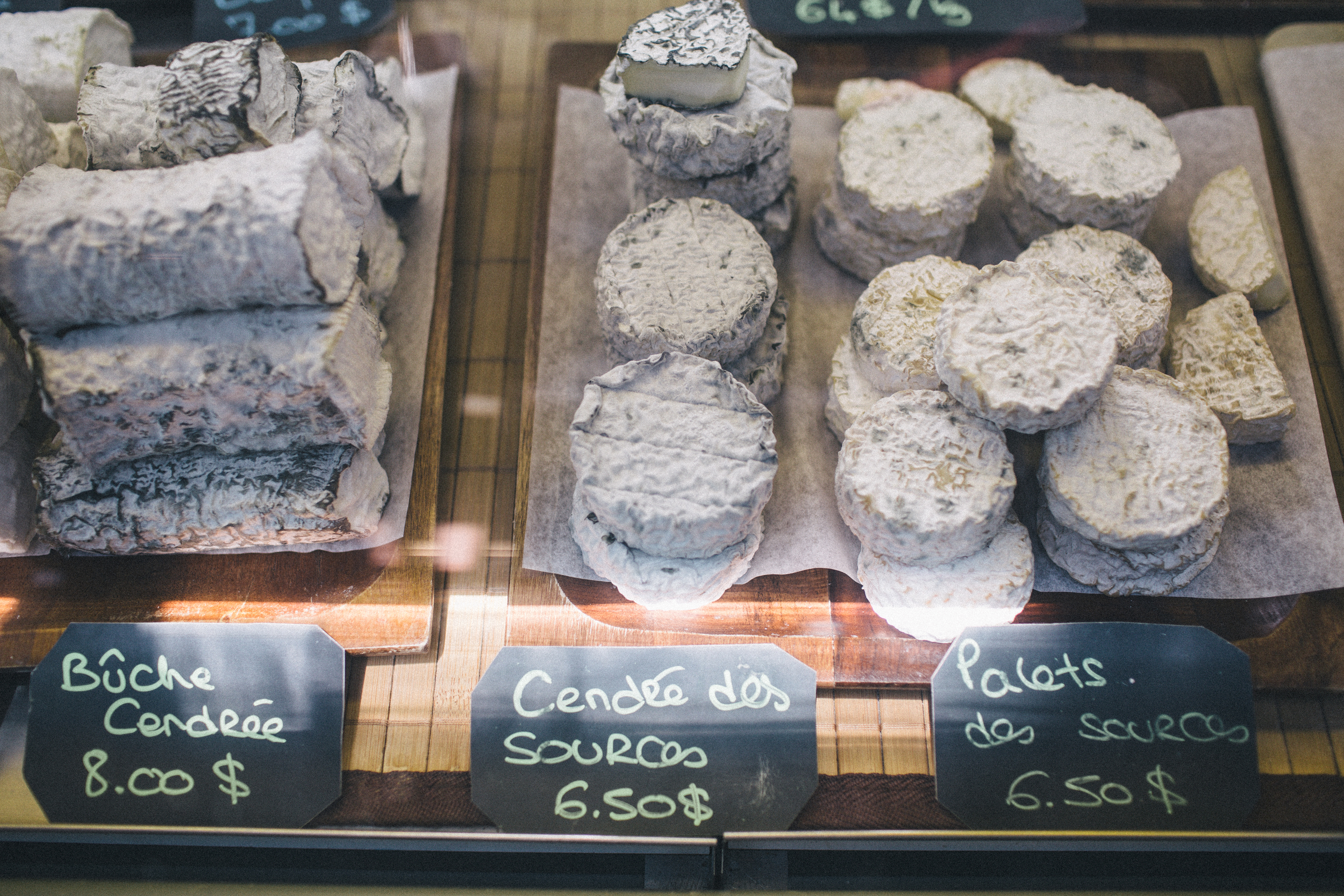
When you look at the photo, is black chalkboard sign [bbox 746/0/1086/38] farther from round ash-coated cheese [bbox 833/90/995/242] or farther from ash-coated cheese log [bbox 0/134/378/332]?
ash-coated cheese log [bbox 0/134/378/332]

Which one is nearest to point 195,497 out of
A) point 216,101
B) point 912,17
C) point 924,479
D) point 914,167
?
point 216,101

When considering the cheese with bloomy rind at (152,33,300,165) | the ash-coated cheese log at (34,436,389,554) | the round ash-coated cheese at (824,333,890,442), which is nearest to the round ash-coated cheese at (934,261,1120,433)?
the round ash-coated cheese at (824,333,890,442)

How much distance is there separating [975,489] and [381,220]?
4.49 ft

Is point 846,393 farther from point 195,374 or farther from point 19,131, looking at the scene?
point 19,131

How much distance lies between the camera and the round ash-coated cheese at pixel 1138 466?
148 centimetres

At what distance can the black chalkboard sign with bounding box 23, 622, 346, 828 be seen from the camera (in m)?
1.46

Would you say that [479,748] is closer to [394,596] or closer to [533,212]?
[394,596]

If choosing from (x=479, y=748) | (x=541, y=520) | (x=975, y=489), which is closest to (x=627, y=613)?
(x=541, y=520)

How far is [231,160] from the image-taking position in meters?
1.36

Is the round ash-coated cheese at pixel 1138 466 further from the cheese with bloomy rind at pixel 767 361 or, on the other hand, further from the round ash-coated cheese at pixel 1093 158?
the cheese with bloomy rind at pixel 767 361

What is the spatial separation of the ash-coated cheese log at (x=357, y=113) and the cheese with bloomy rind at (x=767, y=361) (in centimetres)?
86

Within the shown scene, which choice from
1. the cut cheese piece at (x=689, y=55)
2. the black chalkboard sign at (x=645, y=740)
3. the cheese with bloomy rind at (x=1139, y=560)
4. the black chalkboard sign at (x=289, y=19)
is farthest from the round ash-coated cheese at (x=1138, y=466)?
the black chalkboard sign at (x=289, y=19)

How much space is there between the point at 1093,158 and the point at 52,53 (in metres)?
2.20

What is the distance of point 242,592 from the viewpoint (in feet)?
5.41
